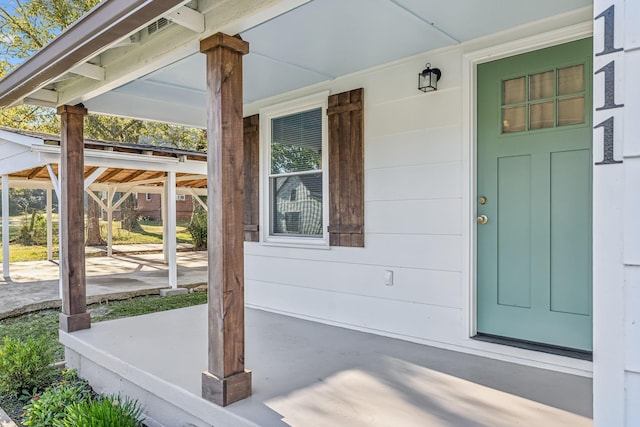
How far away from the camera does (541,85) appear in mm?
2955

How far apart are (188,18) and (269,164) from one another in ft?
8.20

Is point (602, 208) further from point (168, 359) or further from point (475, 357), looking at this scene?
point (168, 359)

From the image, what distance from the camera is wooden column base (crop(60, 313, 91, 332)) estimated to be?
3865mm

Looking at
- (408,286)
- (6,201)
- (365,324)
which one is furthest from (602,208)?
(6,201)

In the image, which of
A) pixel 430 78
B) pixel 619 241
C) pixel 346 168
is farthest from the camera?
pixel 346 168

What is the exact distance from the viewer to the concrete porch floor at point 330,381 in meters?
2.25

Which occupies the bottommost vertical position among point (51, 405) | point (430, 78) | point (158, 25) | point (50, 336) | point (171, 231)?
point (50, 336)

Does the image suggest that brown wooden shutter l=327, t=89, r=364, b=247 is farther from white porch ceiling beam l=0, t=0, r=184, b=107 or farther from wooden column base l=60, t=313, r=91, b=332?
wooden column base l=60, t=313, r=91, b=332

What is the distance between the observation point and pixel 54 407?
119 inches

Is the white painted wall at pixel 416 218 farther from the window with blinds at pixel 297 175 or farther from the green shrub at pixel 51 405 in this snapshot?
the green shrub at pixel 51 405

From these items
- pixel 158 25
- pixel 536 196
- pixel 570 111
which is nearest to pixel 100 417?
pixel 158 25

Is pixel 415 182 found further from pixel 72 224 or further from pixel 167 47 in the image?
pixel 72 224

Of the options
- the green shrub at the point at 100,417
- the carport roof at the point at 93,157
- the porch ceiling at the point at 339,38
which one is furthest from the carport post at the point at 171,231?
the green shrub at the point at 100,417

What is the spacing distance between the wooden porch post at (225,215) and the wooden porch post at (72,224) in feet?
7.03
